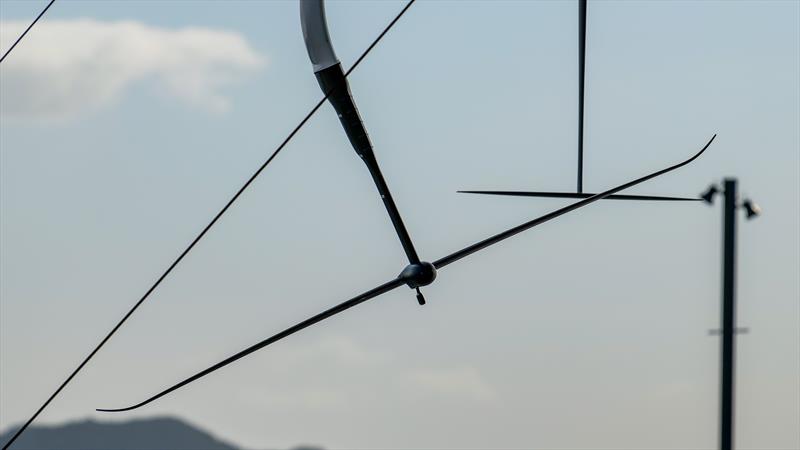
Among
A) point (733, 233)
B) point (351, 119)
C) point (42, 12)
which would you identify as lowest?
point (351, 119)

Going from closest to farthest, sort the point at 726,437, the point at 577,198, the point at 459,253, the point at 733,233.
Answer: the point at 459,253 → the point at 577,198 → the point at 726,437 → the point at 733,233

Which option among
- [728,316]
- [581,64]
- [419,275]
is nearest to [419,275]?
[419,275]

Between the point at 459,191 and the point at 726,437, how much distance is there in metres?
5.64

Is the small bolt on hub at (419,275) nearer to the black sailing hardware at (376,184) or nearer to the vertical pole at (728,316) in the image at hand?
the black sailing hardware at (376,184)

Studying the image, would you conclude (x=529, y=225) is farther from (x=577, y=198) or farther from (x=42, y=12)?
(x=42, y=12)

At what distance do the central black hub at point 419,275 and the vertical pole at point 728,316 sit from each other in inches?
281

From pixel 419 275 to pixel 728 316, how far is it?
768cm

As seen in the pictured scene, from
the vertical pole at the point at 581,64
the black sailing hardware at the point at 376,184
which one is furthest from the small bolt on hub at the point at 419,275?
the vertical pole at the point at 581,64

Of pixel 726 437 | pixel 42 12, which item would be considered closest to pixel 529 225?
pixel 42 12

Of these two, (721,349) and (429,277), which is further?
(721,349)

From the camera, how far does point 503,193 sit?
17844 mm

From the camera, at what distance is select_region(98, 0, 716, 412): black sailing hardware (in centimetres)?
1594

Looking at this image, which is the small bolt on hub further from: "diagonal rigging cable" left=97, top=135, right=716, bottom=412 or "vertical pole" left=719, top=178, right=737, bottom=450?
"vertical pole" left=719, top=178, right=737, bottom=450

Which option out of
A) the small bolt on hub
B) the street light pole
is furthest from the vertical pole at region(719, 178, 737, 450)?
the small bolt on hub
